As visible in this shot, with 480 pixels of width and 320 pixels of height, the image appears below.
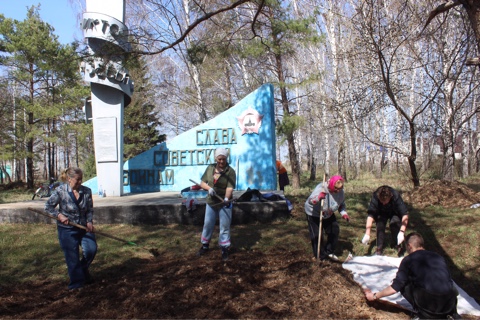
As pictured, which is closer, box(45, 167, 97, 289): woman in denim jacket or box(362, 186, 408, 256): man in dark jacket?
box(45, 167, 97, 289): woman in denim jacket

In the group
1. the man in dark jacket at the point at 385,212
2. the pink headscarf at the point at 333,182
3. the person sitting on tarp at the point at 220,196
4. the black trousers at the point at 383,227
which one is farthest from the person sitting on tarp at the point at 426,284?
the person sitting on tarp at the point at 220,196

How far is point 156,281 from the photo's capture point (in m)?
4.49

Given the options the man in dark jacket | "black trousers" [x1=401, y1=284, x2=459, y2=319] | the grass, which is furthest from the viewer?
the grass

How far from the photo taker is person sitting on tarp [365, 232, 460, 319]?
10.4 feet

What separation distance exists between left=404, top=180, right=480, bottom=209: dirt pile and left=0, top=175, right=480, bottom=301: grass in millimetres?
383

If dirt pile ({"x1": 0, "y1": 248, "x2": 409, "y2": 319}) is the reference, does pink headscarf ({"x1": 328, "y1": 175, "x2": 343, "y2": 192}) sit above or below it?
above

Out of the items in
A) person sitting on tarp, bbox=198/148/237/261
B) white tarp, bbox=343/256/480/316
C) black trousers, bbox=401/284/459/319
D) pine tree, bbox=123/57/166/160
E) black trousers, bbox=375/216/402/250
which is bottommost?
white tarp, bbox=343/256/480/316

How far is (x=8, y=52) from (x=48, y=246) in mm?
18207

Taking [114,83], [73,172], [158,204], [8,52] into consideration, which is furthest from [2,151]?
[73,172]

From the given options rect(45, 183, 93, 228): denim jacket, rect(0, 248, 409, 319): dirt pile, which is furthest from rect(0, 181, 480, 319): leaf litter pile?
rect(45, 183, 93, 228): denim jacket

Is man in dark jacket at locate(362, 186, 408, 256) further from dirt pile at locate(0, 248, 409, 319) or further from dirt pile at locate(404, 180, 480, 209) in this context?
dirt pile at locate(404, 180, 480, 209)

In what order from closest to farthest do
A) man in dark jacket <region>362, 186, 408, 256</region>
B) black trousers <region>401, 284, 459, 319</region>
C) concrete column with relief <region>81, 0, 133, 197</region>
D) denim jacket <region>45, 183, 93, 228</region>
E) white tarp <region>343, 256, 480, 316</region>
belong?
black trousers <region>401, 284, 459, 319</region> < white tarp <region>343, 256, 480, 316</region> < denim jacket <region>45, 183, 93, 228</region> < man in dark jacket <region>362, 186, 408, 256</region> < concrete column with relief <region>81, 0, 133, 197</region>

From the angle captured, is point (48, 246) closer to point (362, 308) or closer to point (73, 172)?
point (73, 172)

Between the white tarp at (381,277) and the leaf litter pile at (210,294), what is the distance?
0.11 m
